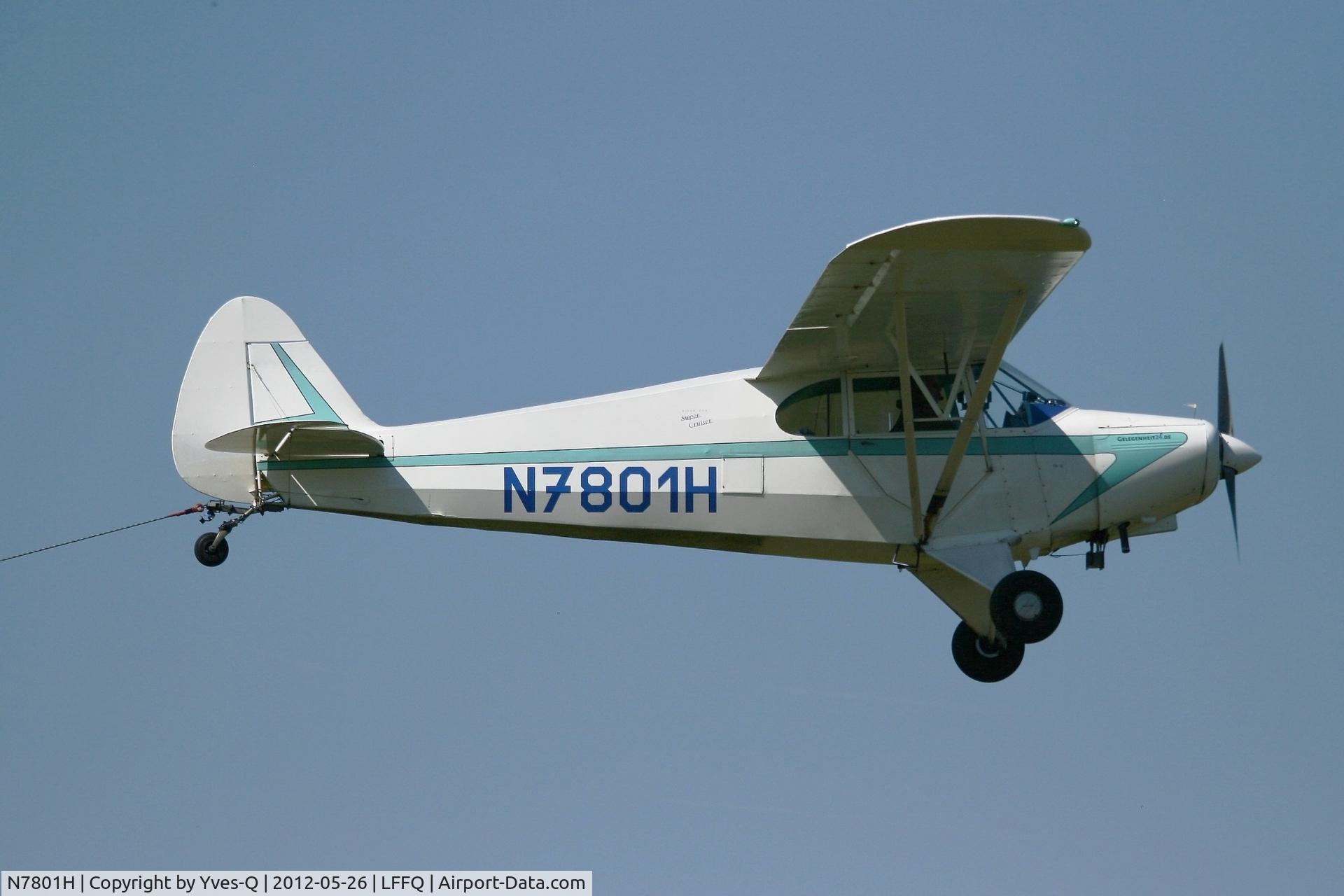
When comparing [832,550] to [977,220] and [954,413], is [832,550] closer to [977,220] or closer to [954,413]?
[954,413]

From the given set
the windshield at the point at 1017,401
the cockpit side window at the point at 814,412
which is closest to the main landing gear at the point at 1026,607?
the windshield at the point at 1017,401

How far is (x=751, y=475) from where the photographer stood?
10.4 metres

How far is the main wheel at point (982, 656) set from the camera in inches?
429

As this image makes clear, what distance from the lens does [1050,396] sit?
1070 cm

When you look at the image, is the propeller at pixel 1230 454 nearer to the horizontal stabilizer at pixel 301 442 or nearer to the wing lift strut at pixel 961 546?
the wing lift strut at pixel 961 546

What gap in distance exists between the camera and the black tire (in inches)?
414

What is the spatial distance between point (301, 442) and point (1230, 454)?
6713 mm

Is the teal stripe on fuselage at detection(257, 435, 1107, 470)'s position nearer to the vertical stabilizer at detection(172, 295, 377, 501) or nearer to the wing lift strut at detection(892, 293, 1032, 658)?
the wing lift strut at detection(892, 293, 1032, 658)

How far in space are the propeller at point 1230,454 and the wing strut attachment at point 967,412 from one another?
1915mm

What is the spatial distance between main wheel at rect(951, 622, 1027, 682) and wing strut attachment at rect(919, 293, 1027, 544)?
1.04 metres

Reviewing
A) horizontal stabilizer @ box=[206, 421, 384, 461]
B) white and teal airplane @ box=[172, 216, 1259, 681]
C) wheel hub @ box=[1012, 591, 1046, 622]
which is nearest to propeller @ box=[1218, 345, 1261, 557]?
white and teal airplane @ box=[172, 216, 1259, 681]

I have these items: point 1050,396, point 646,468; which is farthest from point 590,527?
point 1050,396

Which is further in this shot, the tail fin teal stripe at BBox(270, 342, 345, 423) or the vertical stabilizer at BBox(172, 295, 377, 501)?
the tail fin teal stripe at BBox(270, 342, 345, 423)

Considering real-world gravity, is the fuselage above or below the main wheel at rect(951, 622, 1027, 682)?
above
